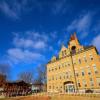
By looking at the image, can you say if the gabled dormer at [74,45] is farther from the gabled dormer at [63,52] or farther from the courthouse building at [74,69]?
the gabled dormer at [63,52]

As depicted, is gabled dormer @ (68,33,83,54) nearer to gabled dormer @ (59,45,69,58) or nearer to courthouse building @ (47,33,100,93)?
courthouse building @ (47,33,100,93)

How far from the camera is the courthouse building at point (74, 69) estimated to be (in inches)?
1453

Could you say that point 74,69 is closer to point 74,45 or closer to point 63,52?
point 63,52

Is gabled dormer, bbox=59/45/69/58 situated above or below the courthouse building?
above

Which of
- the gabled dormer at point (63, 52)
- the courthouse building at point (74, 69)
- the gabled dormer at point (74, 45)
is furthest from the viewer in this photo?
the gabled dormer at point (63, 52)

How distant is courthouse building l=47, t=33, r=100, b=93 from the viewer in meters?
36.9

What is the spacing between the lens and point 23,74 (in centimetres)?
7631

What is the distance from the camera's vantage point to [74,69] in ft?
138

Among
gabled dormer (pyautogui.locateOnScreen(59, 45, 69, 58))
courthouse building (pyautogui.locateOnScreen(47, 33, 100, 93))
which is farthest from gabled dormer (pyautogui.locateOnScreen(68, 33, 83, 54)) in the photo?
gabled dormer (pyautogui.locateOnScreen(59, 45, 69, 58))

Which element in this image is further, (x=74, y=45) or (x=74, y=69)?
(x=74, y=45)

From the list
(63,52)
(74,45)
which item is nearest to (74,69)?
(63,52)

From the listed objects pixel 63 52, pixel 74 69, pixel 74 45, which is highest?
pixel 74 45

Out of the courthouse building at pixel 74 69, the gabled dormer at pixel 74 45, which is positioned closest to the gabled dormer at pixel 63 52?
the courthouse building at pixel 74 69

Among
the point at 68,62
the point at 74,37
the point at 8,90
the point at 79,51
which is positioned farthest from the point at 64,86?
the point at 8,90
